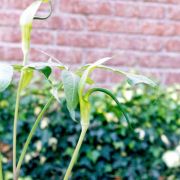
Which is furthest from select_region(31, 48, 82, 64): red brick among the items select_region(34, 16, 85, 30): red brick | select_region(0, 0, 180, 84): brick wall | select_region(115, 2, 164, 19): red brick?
select_region(115, 2, 164, 19): red brick

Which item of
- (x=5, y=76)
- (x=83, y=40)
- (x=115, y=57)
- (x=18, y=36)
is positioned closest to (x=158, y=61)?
(x=115, y=57)

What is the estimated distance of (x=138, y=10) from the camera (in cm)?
293

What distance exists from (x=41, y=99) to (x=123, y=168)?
57 cm

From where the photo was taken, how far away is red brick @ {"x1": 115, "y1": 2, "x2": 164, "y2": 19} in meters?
2.88

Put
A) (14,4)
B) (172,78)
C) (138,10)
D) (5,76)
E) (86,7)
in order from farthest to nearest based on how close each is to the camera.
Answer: (172,78), (138,10), (86,7), (14,4), (5,76)

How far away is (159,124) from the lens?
2.61m

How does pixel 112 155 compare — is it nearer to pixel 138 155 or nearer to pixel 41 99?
pixel 138 155

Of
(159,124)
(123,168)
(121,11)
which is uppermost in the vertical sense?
(121,11)

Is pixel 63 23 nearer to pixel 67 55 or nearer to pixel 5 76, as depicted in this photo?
pixel 67 55

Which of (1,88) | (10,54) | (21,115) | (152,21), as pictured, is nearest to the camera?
(1,88)

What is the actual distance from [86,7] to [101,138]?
791 mm

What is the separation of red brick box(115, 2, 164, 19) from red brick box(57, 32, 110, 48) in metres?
0.18

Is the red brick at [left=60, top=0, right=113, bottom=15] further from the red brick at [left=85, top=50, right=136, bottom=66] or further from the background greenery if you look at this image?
the background greenery

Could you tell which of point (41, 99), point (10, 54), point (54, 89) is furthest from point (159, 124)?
point (54, 89)
